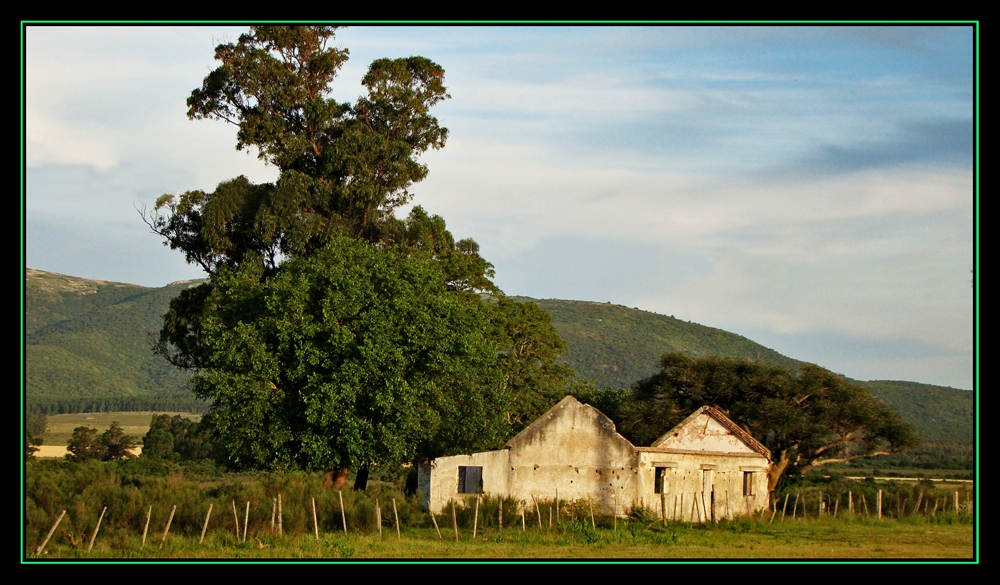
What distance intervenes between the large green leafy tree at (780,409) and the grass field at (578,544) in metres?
9.42

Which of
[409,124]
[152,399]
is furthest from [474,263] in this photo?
[152,399]

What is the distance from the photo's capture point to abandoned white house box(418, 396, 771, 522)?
103ft

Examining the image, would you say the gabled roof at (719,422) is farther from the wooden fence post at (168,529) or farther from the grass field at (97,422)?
the grass field at (97,422)

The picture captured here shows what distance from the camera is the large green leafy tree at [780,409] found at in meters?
40.2

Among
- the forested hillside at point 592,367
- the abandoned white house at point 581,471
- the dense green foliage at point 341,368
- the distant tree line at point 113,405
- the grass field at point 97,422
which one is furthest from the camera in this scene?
the distant tree line at point 113,405

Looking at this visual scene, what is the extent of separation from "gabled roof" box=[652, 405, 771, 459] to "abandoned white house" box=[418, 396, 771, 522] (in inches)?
4.1

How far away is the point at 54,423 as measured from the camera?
12988 centimetres

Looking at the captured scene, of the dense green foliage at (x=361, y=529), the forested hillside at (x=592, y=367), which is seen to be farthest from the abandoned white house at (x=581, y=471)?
the forested hillside at (x=592, y=367)

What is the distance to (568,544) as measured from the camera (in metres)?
25.7

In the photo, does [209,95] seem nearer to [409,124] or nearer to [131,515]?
[409,124]

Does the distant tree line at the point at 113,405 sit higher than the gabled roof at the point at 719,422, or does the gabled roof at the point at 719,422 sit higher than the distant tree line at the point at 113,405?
the gabled roof at the point at 719,422

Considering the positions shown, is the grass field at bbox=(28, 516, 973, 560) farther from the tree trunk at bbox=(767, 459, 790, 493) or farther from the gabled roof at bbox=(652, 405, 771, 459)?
the tree trunk at bbox=(767, 459, 790, 493)

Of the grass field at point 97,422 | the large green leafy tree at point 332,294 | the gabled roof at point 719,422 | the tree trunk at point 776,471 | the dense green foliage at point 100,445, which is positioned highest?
the large green leafy tree at point 332,294
